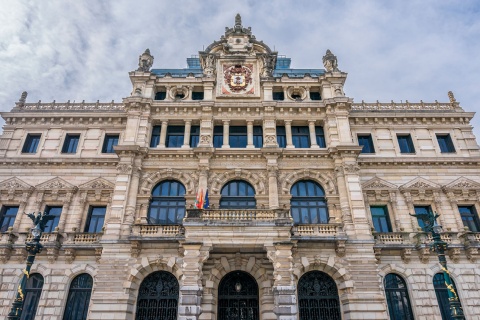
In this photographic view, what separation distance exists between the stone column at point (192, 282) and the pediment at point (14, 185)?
14.4m

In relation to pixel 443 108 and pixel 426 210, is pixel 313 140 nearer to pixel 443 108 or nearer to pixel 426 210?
pixel 426 210

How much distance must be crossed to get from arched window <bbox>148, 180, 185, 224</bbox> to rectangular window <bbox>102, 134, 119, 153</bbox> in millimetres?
5817

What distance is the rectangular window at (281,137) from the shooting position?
27.1 m

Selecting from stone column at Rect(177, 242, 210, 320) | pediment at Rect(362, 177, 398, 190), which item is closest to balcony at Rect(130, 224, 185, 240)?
stone column at Rect(177, 242, 210, 320)

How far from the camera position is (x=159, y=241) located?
71.9 ft

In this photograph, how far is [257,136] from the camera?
27.5 m

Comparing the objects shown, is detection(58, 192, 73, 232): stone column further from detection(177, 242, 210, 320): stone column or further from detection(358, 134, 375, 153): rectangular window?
detection(358, 134, 375, 153): rectangular window

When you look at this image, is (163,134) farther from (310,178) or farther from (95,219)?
(310,178)

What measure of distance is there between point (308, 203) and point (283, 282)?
7.10 metres

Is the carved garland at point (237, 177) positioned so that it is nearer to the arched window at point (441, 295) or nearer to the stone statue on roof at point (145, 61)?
the stone statue on roof at point (145, 61)

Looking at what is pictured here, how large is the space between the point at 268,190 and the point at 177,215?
6.77m

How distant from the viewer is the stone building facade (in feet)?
69.1

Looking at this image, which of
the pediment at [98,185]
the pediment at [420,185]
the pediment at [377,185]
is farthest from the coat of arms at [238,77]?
the pediment at [420,185]

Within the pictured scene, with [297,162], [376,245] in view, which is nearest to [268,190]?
[297,162]
